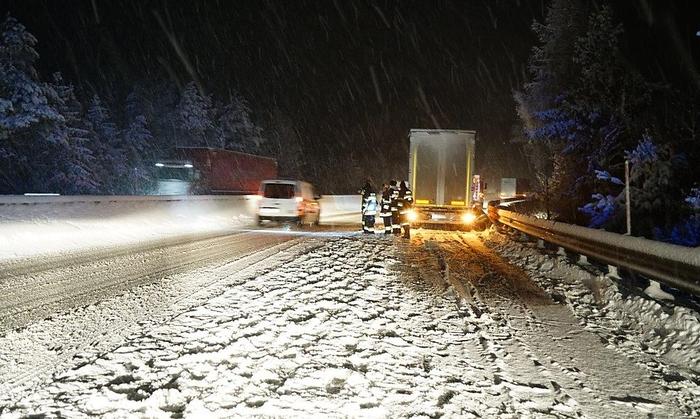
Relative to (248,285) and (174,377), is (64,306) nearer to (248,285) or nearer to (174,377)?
(248,285)

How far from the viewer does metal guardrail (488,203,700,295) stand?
6637mm

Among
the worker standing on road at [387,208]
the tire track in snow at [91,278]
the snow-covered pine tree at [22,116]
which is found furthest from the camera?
the snow-covered pine tree at [22,116]

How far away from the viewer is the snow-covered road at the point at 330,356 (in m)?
4.10

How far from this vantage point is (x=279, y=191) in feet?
67.4

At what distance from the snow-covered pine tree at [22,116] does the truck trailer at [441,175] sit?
30677mm

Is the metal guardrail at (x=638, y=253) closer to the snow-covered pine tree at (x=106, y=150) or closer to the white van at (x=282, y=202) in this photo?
the white van at (x=282, y=202)

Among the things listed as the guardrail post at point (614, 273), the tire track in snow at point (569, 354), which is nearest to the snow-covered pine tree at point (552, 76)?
the guardrail post at point (614, 273)

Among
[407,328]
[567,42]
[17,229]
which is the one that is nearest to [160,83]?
[567,42]

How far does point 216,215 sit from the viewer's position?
24062mm

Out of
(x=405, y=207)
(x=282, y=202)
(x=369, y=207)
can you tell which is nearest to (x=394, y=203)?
(x=405, y=207)

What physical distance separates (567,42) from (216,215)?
2564 cm

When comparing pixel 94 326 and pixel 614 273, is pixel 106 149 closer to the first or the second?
pixel 94 326

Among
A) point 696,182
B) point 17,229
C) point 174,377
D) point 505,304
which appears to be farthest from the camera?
point 696,182

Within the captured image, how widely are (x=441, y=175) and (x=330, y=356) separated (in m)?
14.8
